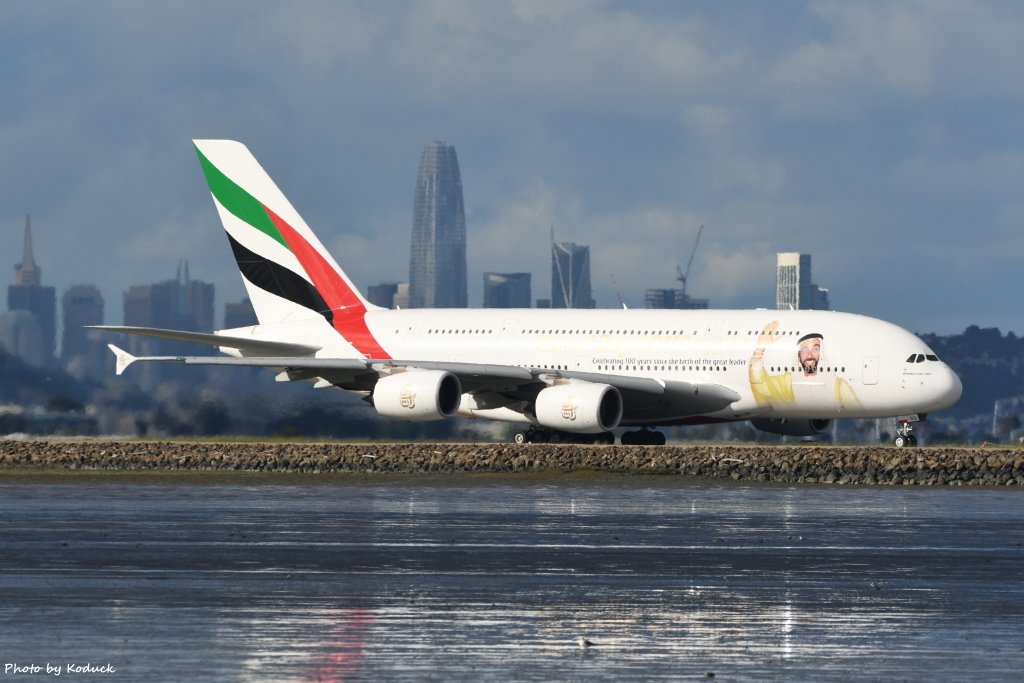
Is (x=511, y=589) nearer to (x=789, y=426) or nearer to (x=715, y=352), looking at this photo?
(x=715, y=352)

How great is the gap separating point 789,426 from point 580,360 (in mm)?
6543

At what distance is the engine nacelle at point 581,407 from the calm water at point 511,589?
1518 cm

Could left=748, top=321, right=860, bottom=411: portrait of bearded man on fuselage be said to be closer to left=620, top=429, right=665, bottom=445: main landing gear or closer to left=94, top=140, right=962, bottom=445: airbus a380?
left=94, top=140, right=962, bottom=445: airbus a380

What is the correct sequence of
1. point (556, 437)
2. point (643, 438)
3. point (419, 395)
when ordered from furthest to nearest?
point (643, 438) < point (556, 437) < point (419, 395)

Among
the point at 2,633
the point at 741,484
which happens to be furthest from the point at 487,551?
the point at 741,484

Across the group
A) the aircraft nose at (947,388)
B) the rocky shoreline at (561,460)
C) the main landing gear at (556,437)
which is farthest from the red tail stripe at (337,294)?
the aircraft nose at (947,388)

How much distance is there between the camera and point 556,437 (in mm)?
49062

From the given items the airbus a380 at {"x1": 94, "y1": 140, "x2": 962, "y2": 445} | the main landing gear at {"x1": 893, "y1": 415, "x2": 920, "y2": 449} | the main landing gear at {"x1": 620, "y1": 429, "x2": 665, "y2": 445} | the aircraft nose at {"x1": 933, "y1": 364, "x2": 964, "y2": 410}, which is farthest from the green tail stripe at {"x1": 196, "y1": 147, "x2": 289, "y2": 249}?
the aircraft nose at {"x1": 933, "y1": 364, "x2": 964, "y2": 410}

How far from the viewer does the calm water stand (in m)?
12.8

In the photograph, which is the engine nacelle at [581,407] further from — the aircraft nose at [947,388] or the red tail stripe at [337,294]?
the aircraft nose at [947,388]

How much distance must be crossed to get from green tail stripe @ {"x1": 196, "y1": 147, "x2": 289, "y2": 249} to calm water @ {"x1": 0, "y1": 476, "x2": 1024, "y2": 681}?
2592 centimetres

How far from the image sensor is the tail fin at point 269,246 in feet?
177

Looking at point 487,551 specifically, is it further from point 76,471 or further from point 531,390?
point 531,390

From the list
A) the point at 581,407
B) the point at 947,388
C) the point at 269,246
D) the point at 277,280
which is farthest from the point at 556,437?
the point at 269,246
